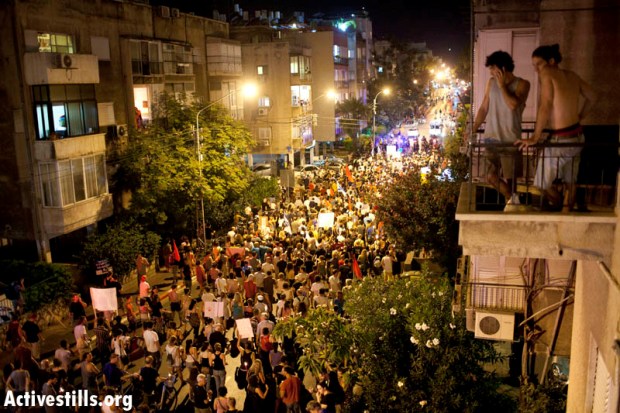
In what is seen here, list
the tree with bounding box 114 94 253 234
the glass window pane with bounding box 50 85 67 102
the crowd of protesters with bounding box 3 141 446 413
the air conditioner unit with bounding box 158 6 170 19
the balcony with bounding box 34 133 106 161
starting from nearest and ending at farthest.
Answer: the crowd of protesters with bounding box 3 141 446 413 → the balcony with bounding box 34 133 106 161 → the glass window pane with bounding box 50 85 67 102 → the tree with bounding box 114 94 253 234 → the air conditioner unit with bounding box 158 6 170 19

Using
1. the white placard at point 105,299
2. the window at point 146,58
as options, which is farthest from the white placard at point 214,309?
the window at point 146,58

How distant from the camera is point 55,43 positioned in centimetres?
2395

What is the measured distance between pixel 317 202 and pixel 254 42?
71.0 ft

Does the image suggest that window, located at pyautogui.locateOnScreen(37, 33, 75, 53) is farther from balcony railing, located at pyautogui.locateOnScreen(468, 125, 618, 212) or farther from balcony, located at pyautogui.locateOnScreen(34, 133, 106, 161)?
balcony railing, located at pyautogui.locateOnScreen(468, 125, 618, 212)

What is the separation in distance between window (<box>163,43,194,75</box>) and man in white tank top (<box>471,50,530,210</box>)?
27.2 m

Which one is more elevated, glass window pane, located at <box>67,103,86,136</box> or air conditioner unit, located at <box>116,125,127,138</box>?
glass window pane, located at <box>67,103,86,136</box>

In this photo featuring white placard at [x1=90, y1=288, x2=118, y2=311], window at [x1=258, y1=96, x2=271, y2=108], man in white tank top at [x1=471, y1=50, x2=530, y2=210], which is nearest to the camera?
man in white tank top at [x1=471, y1=50, x2=530, y2=210]

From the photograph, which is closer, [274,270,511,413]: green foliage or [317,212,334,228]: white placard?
[274,270,511,413]: green foliage

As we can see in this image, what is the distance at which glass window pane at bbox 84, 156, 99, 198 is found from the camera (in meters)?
23.5

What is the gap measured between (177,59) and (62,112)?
35.4ft

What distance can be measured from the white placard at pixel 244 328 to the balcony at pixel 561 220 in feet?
27.5

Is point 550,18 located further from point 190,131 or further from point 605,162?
point 190,131

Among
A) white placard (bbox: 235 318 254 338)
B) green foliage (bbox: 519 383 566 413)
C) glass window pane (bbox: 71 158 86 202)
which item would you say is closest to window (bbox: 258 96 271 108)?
glass window pane (bbox: 71 158 86 202)

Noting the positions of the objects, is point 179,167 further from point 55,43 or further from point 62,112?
point 55,43
